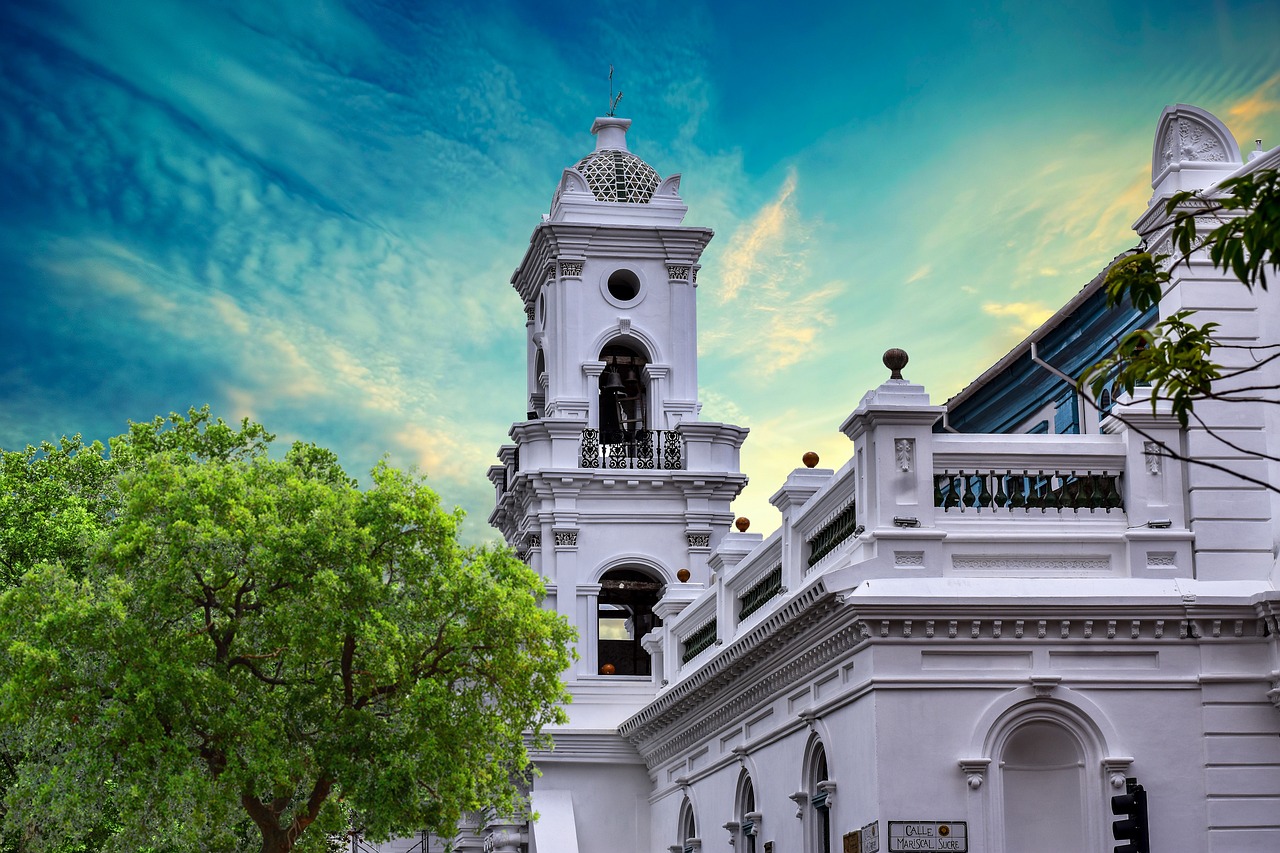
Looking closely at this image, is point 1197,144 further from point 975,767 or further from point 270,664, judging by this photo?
point 270,664

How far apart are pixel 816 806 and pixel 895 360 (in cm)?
619

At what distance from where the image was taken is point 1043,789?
22.2m

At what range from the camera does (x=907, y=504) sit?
2250cm

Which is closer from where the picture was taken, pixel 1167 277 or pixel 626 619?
pixel 1167 277

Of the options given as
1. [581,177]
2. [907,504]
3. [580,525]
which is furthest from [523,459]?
[907,504]

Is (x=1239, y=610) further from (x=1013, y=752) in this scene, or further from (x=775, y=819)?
(x=775, y=819)

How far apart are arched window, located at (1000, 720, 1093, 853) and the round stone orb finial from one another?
14.4 feet

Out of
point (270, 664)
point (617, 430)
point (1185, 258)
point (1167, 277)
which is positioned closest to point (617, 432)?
point (617, 430)

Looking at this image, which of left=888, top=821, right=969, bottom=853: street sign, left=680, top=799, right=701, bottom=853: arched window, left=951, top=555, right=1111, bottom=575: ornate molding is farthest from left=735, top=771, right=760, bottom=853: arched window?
left=951, top=555, right=1111, bottom=575: ornate molding

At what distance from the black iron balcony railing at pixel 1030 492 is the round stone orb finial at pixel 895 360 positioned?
4.31 ft

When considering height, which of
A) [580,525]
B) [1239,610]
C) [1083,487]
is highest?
[580,525]

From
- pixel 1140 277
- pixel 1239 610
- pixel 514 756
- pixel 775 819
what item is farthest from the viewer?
pixel 514 756

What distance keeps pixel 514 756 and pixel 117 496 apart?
1256 centimetres

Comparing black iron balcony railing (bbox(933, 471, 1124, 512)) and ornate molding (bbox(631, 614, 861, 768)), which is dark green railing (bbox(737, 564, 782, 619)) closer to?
ornate molding (bbox(631, 614, 861, 768))
